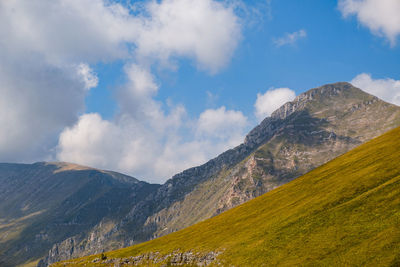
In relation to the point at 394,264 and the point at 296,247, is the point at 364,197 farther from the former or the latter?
the point at 394,264

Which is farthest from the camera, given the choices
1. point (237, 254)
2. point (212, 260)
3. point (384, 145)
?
point (384, 145)

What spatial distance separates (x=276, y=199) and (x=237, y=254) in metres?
31.2

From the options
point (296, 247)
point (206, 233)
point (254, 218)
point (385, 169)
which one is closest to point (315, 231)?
point (296, 247)

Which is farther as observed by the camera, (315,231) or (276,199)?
(276,199)

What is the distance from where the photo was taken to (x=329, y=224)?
50.2 meters

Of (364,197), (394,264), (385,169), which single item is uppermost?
(385,169)

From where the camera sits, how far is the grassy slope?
40562 millimetres

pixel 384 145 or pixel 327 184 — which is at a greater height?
pixel 384 145

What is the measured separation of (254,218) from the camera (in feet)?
256

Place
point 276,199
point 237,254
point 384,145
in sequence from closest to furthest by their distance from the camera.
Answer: point 237,254 → point 384,145 → point 276,199

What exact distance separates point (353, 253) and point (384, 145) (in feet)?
162

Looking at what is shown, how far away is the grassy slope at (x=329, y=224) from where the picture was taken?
40.6 m

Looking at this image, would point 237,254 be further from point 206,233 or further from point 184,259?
point 206,233

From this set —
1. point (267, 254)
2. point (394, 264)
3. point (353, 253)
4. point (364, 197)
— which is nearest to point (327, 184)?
point (364, 197)
